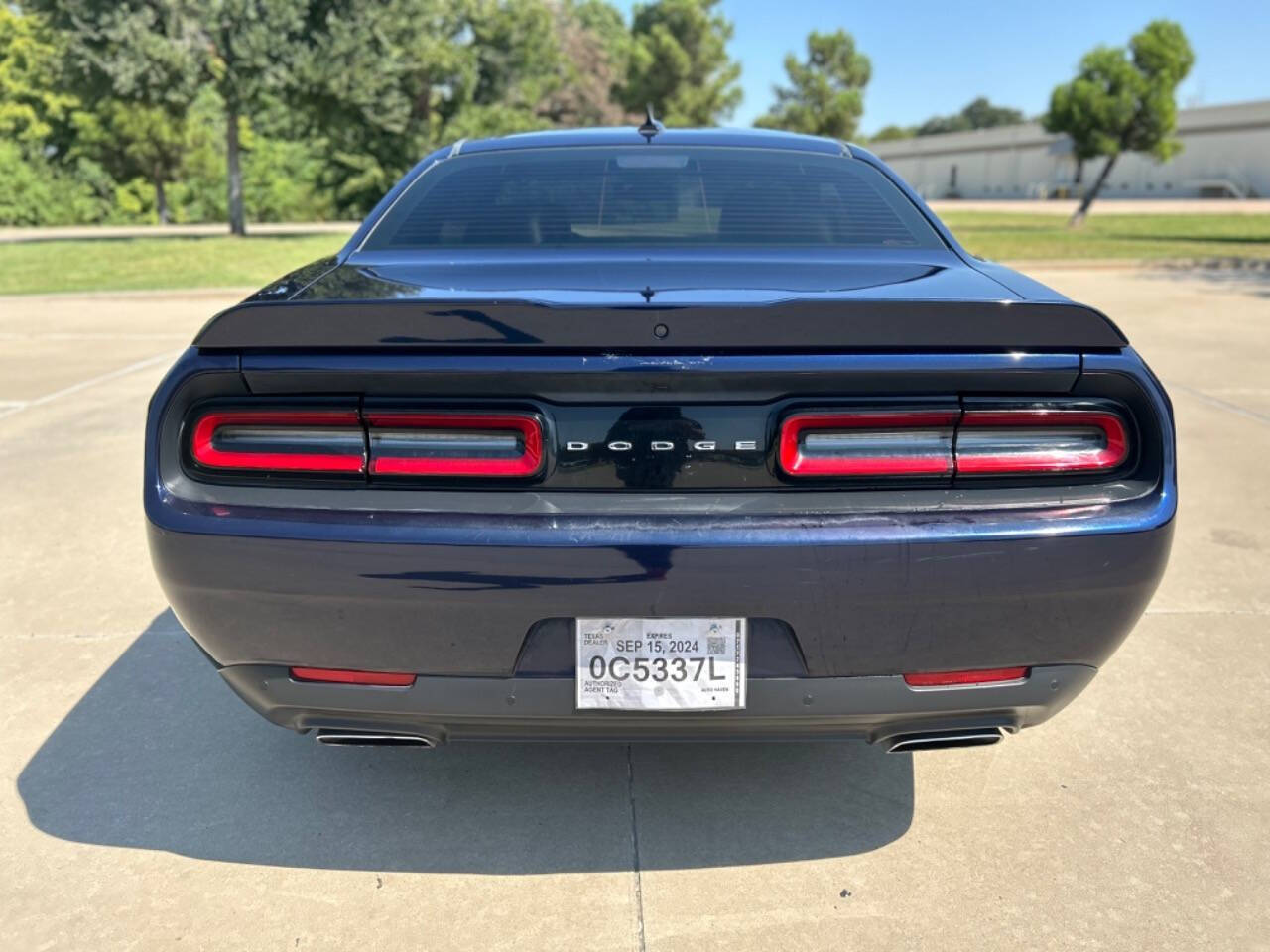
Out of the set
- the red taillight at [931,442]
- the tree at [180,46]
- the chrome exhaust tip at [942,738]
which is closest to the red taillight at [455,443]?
the red taillight at [931,442]

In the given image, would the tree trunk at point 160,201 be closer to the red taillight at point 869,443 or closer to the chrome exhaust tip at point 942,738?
the red taillight at point 869,443

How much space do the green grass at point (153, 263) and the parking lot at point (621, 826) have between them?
12.3m

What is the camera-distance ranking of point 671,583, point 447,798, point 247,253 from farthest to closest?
point 247,253
point 447,798
point 671,583

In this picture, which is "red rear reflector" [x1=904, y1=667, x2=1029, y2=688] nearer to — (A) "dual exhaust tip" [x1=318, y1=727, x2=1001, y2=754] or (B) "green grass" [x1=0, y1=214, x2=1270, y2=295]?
A: (A) "dual exhaust tip" [x1=318, y1=727, x2=1001, y2=754]

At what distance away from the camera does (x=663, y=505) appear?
1896 mm

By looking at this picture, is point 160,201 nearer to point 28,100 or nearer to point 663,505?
point 28,100

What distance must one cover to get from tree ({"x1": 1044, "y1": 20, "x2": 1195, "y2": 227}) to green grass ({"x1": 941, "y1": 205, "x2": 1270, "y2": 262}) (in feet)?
7.75

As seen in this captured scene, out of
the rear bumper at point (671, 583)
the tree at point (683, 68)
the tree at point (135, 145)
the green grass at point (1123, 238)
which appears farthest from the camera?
the tree at point (683, 68)

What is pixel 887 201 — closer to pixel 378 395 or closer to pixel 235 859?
pixel 378 395

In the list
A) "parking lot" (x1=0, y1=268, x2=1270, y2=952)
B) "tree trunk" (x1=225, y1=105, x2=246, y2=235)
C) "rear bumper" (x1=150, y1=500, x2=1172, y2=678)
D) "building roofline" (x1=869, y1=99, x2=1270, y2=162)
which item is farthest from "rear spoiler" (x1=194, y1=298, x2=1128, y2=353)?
"building roofline" (x1=869, y1=99, x2=1270, y2=162)

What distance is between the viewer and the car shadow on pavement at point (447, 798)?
91.5 inches

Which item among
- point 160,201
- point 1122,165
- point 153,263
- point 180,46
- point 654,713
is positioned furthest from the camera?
point 1122,165

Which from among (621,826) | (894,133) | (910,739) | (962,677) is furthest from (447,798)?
(894,133)

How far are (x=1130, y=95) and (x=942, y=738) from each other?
29.4 meters
